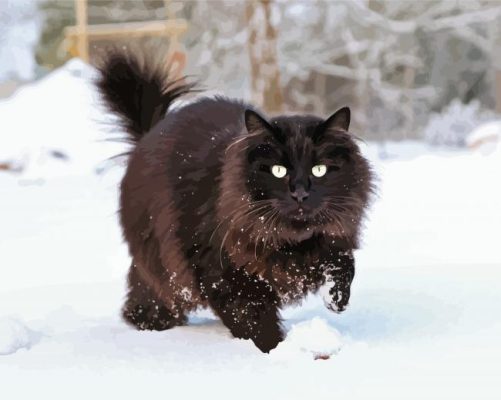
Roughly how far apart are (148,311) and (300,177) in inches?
44.5

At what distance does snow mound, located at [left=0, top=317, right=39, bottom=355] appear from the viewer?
126 inches

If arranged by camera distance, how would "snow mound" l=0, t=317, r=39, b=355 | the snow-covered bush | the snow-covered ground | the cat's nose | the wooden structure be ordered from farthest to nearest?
1. the snow-covered bush
2. the wooden structure
3. "snow mound" l=0, t=317, r=39, b=355
4. the cat's nose
5. the snow-covered ground

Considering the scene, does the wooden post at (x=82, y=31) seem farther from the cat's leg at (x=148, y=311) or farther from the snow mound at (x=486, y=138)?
the cat's leg at (x=148, y=311)

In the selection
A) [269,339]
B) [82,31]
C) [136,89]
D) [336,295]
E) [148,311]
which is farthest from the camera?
[82,31]

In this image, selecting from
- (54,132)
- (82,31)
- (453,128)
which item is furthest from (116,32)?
(453,128)

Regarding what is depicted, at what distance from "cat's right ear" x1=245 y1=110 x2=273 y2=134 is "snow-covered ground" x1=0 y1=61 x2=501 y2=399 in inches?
20.8

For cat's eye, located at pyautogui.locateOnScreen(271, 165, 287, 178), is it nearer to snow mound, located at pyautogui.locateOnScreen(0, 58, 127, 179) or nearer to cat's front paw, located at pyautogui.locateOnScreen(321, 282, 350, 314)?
cat's front paw, located at pyautogui.locateOnScreen(321, 282, 350, 314)

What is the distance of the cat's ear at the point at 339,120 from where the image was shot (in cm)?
298

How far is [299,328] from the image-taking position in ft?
9.98

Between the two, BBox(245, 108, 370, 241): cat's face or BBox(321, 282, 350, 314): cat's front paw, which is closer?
BBox(245, 108, 370, 241): cat's face

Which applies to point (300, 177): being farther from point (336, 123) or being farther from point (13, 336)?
point (13, 336)

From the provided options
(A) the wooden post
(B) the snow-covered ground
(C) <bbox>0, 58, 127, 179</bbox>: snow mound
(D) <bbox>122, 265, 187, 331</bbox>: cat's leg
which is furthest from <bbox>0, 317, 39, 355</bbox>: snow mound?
(A) the wooden post

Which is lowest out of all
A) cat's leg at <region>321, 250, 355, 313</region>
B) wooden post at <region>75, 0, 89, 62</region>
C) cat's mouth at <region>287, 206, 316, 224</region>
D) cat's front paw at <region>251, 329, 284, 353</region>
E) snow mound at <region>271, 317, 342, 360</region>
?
wooden post at <region>75, 0, 89, 62</region>

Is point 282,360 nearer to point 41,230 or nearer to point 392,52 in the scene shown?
point 41,230
